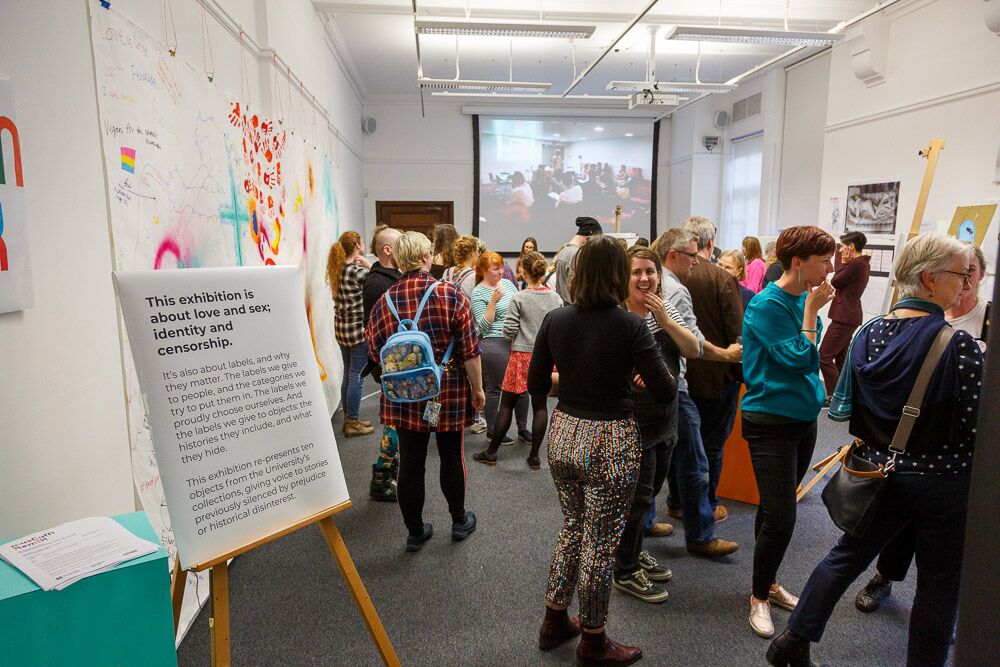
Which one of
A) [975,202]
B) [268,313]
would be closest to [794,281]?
[268,313]

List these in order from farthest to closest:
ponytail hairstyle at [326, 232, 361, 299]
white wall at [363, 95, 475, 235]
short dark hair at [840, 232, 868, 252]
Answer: white wall at [363, 95, 475, 235] < short dark hair at [840, 232, 868, 252] < ponytail hairstyle at [326, 232, 361, 299]

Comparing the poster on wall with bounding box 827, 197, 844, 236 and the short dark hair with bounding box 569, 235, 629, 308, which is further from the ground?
→ the poster on wall with bounding box 827, 197, 844, 236

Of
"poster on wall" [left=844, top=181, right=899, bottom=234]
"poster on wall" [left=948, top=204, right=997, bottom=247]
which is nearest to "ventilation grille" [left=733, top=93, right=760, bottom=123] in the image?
"poster on wall" [left=844, top=181, right=899, bottom=234]

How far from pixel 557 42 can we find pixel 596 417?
6.39 metres

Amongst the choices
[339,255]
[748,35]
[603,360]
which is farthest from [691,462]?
[748,35]

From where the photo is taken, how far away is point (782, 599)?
2207 mm

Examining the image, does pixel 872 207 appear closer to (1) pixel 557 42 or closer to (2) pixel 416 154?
(1) pixel 557 42

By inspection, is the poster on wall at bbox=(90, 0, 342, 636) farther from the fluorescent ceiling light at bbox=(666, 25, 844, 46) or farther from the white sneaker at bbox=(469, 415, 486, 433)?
the fluorescent ceiling light at bbox=(666, 25, 844, 46)

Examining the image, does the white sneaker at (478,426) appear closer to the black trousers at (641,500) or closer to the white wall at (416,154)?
the black trousers at (641,500)

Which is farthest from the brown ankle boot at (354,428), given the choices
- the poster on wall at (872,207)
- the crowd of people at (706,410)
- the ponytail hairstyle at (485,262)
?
the poster on wall at (872,207)

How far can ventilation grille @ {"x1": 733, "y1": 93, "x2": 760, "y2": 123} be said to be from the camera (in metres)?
8.37

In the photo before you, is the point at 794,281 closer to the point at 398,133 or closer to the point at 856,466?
the point at 856,466

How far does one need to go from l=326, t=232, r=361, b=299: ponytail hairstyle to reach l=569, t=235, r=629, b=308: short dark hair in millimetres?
2623

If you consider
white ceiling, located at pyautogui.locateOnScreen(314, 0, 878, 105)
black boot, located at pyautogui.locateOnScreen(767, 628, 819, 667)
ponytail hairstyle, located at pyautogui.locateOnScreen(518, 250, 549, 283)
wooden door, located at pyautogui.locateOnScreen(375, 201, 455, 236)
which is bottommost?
black boot, located at pyautogui.locateOnScreen(767, 628, 819, 667)
